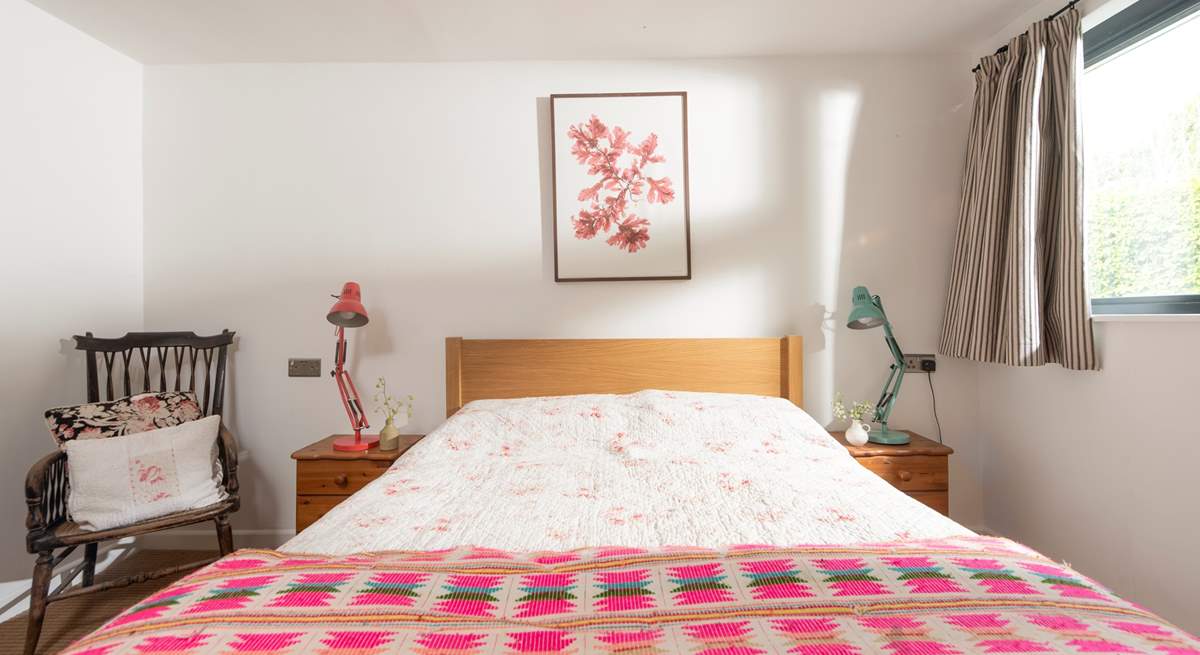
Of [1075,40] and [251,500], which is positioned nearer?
[1075,40]

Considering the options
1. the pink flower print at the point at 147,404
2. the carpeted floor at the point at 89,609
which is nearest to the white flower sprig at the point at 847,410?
the pink flower print at the point at 147,404

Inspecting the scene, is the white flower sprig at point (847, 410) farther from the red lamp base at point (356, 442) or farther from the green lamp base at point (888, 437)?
the red lamp base at point (356, 442)

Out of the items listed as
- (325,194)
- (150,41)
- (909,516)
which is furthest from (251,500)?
(909,516)

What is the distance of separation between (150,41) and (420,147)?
121 centimetres

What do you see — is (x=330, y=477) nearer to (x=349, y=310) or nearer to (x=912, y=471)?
(x=349, y=310)

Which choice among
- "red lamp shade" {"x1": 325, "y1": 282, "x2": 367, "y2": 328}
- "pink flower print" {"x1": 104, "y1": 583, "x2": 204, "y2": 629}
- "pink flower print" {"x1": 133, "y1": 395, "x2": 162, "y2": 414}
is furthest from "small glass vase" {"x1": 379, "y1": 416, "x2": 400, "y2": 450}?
"pink flower print" {"x1": 104, "y1": 583, "x2": 204, "y2": 629}

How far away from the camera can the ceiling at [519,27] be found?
2.22 m

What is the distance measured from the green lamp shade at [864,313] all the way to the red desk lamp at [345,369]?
6.87 feet

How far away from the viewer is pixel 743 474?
1.77m

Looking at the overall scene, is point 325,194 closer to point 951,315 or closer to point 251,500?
point 251,500

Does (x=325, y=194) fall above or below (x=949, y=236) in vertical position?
above

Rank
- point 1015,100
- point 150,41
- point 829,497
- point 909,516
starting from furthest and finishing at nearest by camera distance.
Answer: point 150,41 < point 1015,100 < point 829,497 < point 909,516

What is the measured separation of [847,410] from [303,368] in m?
2.60

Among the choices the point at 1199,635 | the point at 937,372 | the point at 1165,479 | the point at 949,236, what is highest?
the point at 949,236
